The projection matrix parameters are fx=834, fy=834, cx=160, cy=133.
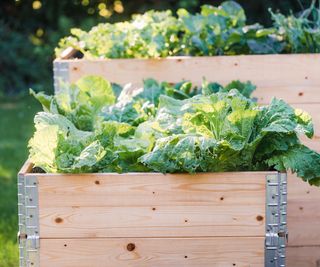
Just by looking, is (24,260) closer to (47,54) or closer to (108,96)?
(108,96)

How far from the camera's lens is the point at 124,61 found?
360cm

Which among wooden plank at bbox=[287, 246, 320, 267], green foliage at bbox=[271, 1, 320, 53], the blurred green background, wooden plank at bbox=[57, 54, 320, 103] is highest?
the blurred green background

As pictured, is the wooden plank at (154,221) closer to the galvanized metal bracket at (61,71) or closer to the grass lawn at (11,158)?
the galvanized metal bracket at (61,71)

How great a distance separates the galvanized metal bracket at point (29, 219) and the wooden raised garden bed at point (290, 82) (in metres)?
1.24

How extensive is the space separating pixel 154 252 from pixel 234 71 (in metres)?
1.26

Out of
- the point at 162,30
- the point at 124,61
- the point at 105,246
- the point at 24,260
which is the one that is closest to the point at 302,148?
the point at 105,246

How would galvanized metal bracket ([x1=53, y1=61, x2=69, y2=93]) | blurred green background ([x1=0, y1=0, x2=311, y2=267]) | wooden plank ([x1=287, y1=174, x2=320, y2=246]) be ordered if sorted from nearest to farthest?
wooden plank ([x1=287, y1=174, x2=320, y2=246]) → galvanized metal bracket ([x1=53, y1=61, x2=69, y2=93]) → blurred green background ([x1=0, y1=0, x2=311, y2=267])

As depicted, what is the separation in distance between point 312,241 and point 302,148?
1053mm

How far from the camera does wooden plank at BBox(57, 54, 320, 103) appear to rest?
11.3 feet

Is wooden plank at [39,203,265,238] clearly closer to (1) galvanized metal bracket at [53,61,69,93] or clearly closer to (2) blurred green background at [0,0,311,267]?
(1) galvanized metal bracket at [53,61,69,93]

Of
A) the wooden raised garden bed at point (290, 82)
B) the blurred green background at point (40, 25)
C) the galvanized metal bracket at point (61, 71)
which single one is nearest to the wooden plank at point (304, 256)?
the wooden raised garden bed at point (290, 82)

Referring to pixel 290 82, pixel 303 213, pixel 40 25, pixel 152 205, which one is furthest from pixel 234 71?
pixel 40 25

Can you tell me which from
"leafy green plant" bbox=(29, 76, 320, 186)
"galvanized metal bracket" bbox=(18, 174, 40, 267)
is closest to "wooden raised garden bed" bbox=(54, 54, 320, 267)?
"leafy green plant" bbox=(29, 76, 320, 186)

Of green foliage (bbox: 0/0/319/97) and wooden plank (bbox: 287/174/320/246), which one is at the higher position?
green foliage (bbox: 0/0/319/97)
